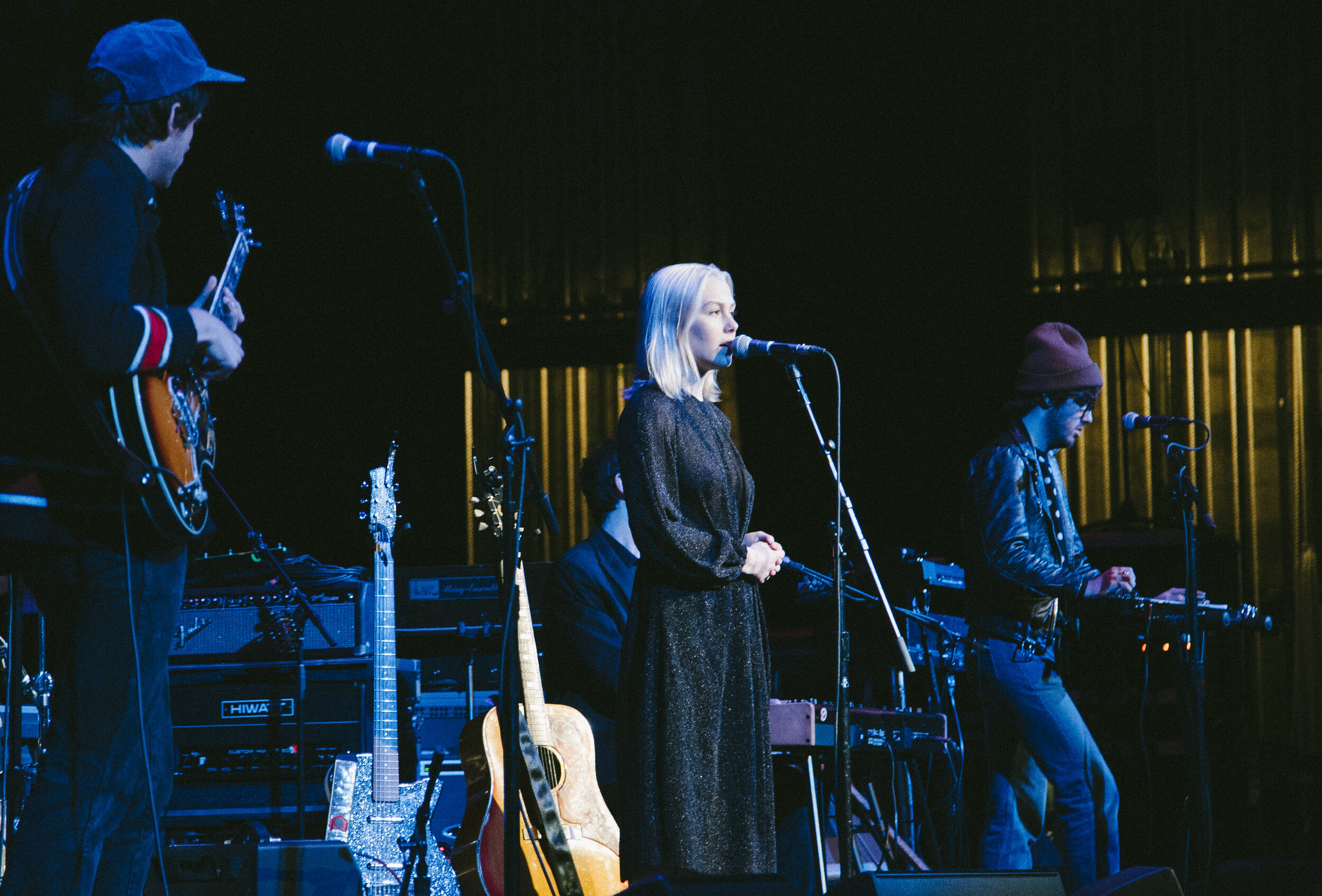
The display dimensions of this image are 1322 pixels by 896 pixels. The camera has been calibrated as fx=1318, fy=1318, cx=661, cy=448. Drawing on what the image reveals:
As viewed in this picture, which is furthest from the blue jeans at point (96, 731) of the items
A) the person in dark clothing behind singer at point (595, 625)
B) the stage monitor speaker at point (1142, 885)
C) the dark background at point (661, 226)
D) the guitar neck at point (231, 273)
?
the dark background at point (661, 226)

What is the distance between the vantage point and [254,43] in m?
8.25

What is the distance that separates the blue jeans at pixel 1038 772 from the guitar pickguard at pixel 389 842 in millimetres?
1948

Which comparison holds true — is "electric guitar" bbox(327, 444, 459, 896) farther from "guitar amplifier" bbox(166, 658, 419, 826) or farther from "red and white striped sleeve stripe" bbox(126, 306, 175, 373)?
"red and white striped sleeve stripe" bbox(126, 306, 175, 373)

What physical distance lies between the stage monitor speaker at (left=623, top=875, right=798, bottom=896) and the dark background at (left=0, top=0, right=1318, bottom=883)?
5341 millimetres

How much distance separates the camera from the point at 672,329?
10.5 ft

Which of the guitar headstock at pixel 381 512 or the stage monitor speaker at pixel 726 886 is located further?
the guitar headstock at pixel 381 512

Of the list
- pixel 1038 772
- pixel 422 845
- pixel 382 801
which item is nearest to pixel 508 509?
pixel 422 845

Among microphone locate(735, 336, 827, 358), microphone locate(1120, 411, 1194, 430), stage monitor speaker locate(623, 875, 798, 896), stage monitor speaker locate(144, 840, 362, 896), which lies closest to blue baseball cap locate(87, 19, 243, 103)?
microphone locate(735, 336, 827, 358)

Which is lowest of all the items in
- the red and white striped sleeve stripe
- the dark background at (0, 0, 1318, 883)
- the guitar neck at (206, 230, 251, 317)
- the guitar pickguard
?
the guitar pickguard

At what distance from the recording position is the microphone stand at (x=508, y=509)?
2404mm

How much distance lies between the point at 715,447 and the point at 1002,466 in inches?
59.7

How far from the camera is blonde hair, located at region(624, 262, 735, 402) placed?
3191mm

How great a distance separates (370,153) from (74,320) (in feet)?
2.33

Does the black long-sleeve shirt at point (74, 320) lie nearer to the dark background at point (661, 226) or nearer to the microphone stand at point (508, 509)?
the microphone stand at point (508, 509)
